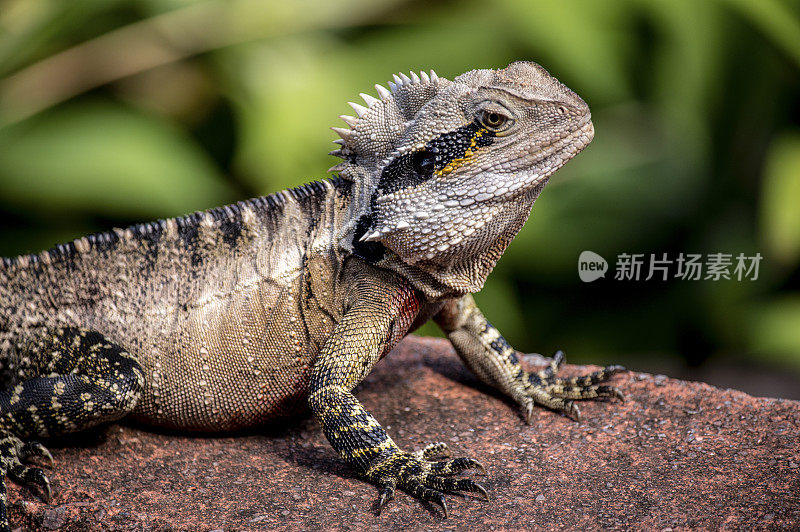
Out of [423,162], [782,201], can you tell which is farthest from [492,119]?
[782,201]

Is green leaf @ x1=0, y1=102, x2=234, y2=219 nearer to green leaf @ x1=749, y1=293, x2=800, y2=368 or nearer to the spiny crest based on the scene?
the spiny crest

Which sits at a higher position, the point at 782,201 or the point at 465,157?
the point at 782,201

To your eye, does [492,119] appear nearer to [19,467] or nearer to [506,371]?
[506,371]

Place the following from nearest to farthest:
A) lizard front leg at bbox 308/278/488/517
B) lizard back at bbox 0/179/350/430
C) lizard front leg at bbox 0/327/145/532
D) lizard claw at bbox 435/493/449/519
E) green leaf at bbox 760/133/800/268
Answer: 1. lizard claw at bbox 435/493/449/519
2. lizard front leg at bbox 308/278/488/517
3. lizard front leg at bbox 0/327/145/532
4. lizard back at bbox 0/179/350/430
5. green leaf at bbox 760/133/800/268

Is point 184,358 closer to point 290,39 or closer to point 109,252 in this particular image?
point 109,252

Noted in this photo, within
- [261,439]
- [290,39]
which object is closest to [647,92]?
[290,39]

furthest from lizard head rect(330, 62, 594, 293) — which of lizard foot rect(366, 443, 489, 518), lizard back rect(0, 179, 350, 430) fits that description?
lizard foot rect(366, 443, 489, 518)
